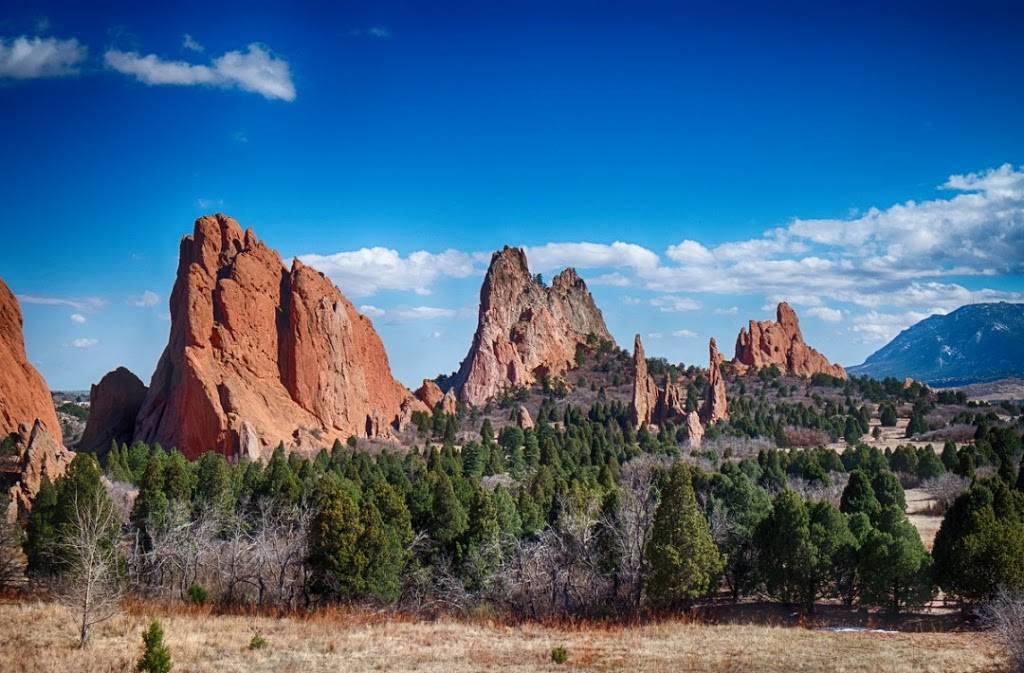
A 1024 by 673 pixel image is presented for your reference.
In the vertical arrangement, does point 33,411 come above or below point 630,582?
above

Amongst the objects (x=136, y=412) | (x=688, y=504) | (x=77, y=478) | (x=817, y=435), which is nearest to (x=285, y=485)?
(x=77, y=478)

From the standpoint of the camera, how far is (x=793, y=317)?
194 metres

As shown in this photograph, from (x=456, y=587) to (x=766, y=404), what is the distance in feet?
365

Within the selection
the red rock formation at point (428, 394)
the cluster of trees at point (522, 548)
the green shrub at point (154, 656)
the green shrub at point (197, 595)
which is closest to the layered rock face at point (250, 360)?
the red rock formation at point (428, 394)

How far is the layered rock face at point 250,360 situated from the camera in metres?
83.7

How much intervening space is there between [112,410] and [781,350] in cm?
14452

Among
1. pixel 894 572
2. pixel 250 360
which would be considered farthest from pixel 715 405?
pixel 894 572

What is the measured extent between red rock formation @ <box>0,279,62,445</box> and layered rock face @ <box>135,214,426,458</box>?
15732 mm

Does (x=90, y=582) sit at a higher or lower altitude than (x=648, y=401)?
lower

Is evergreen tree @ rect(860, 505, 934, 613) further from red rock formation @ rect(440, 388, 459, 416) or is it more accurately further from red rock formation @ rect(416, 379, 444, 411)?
red rock formation @ rect(416, 379, 444, 411)

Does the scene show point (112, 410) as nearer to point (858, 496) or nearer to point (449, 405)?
point (449, 405)

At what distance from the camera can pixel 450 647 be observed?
29.6 m

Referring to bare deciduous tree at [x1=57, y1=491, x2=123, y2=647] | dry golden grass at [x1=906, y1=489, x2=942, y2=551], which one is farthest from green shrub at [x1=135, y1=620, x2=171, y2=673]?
dry golden grass at [x1=906, y1=489, x2=942, y2=551]

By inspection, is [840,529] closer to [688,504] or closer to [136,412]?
[688,504]
